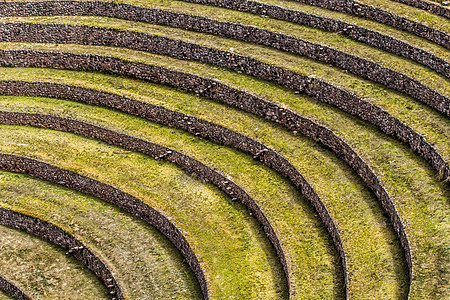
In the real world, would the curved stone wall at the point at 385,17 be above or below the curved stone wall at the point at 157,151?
above

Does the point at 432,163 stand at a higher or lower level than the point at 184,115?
lower

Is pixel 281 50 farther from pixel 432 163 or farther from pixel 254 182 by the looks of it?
pixel 432 163

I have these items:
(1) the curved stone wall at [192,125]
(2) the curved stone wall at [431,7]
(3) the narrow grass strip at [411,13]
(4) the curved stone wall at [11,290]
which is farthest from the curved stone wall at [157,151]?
(2) the curved stone wall at [431,7]

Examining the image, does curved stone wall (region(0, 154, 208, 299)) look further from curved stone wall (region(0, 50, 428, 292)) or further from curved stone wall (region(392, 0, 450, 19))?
curved stone wall (region(392, 0, 450, 19))

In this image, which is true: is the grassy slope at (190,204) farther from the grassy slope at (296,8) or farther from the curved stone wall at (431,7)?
the curved stone wall at (431,7)

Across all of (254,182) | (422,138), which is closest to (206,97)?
(254,182)

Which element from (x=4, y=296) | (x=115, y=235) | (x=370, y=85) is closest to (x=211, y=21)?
(x=370, y=85)
